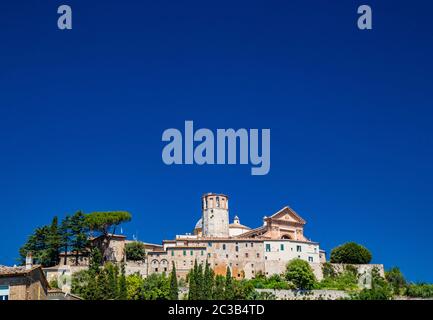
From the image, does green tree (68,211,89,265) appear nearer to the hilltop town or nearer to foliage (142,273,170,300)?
the hilltop town

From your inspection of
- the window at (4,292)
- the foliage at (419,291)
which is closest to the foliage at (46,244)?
the window at (4,292)

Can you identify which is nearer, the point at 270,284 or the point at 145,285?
the point at 145,285

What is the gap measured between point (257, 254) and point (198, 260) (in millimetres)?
6124

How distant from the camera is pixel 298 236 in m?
65.4

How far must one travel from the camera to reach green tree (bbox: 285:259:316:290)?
56.6 m

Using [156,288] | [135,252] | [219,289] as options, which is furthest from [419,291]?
[135,252]

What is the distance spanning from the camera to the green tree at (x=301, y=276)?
56.6m

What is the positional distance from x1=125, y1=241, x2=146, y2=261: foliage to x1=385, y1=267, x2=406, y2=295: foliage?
2585 centimetres

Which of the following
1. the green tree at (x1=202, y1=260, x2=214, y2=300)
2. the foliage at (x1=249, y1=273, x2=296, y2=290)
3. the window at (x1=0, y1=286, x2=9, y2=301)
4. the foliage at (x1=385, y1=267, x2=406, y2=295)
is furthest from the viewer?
the foliage at (x1=385, y1=267, x2=406, y2=295)

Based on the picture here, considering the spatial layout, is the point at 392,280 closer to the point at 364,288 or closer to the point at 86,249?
the point at 364,288

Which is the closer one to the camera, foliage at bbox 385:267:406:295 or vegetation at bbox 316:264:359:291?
vegetation at bbox 316:264:359:291

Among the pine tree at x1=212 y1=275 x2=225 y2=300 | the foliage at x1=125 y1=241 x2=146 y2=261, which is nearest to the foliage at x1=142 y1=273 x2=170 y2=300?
the pine tree at x1=212 y1=275 x2=225 y2=300

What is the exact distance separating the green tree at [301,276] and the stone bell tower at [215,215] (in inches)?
404
